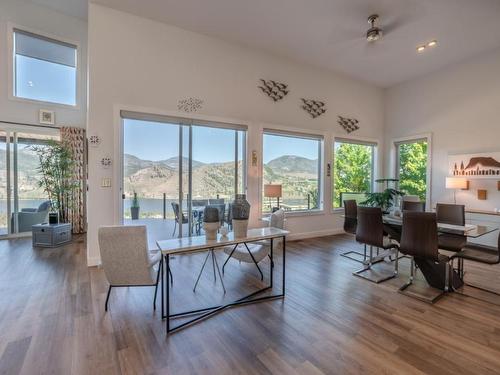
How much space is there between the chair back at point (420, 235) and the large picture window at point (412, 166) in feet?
13.0

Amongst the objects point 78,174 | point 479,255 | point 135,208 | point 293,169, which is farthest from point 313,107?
point 78,174

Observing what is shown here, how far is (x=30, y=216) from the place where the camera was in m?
5.54

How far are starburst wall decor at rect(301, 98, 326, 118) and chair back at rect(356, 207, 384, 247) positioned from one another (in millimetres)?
2991

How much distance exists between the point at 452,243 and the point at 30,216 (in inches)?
304

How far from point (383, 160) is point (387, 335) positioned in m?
5.86

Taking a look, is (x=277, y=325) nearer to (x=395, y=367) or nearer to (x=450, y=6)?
(x=395, y=367)

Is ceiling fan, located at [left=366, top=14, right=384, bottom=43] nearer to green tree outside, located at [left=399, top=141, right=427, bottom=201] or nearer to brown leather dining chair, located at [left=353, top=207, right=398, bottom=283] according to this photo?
brown leather dining chair, located at [left=353, top=207, right=398, bottom=283]

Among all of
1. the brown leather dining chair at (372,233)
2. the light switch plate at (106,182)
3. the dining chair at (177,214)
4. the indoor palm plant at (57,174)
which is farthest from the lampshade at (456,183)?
the indoor palm plant at (57,174)

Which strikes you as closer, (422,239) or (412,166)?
(422,239)

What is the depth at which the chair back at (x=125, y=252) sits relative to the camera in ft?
7.50

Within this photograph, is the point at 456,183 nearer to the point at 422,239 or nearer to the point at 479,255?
the point at 479,255

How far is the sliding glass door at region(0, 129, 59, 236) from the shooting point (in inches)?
210

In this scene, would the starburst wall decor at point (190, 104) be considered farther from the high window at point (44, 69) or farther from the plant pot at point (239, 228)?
the high window at point (44, 69)

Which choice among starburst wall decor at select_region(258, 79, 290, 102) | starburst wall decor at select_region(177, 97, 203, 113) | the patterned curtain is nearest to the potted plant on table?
starburst wall decor at select_region(177, 97, 203, 113)
